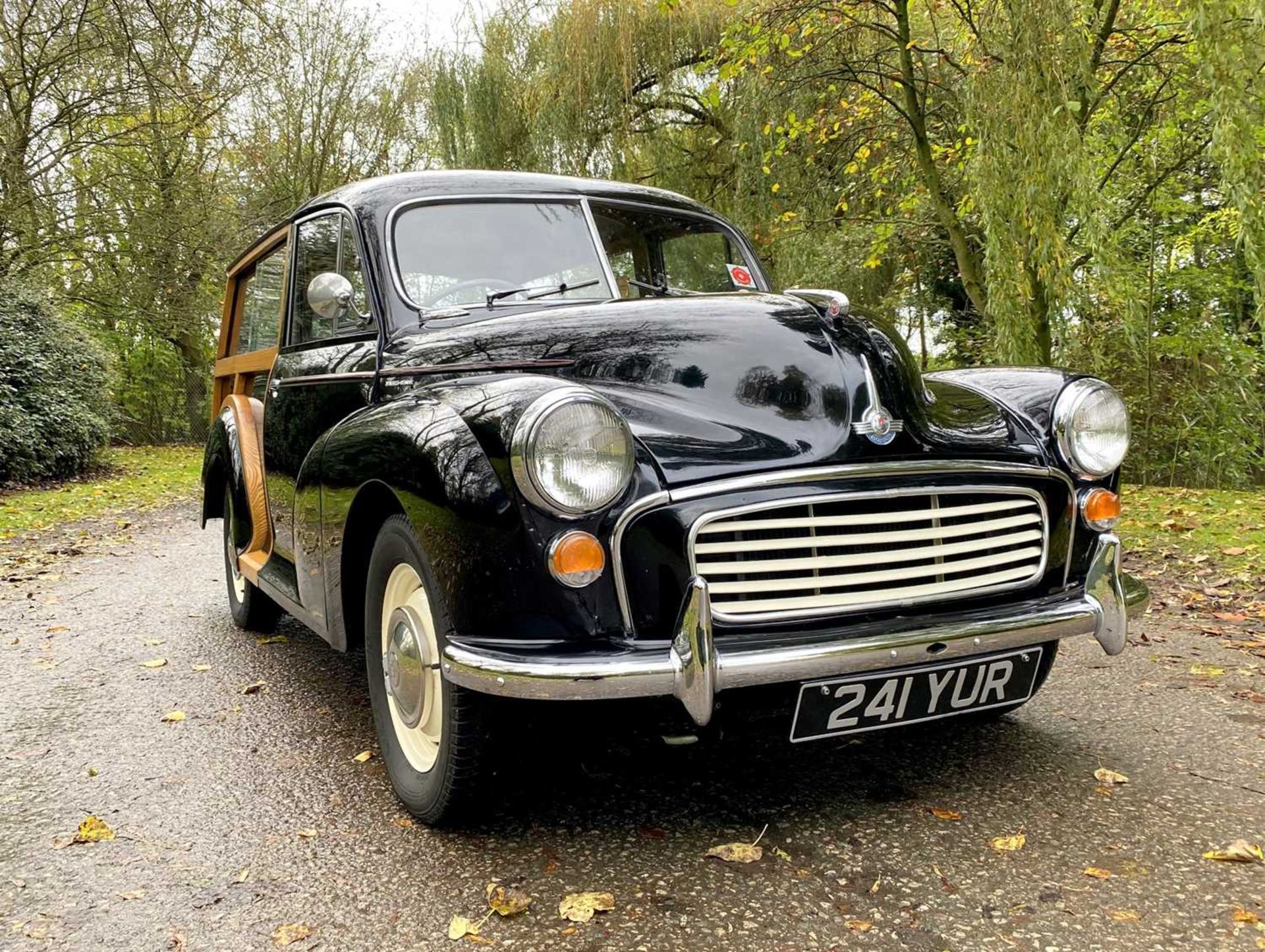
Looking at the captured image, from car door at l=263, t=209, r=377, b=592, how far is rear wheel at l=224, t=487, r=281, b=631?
798 millimetres

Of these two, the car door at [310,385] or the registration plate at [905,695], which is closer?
the registration plate at [905,695]

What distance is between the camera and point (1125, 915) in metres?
2.00

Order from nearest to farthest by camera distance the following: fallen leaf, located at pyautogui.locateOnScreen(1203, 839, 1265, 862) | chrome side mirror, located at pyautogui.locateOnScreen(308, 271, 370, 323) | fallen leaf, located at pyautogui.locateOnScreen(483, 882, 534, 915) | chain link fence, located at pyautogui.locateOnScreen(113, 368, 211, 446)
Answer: fallen leaf, located at pyautogui.locateOnScreen(483, 882, 534, 915)
fallen leaf, located at pyautogui.locateOnScreen(1203, 839, 1265, 862)
chrome side mirror, located at pyautogui.locateOnScreen(308, 271, 370, 323)
chain link fence, located at pyautogui.locateOnScreen(113, 368, 211, 446)

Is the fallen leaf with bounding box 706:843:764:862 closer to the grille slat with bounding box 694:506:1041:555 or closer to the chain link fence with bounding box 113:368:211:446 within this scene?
the grille slat with bounding box 694:506:1041:555

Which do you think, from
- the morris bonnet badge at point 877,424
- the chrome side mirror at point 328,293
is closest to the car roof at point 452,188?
the chrome side mirror at point 328,293

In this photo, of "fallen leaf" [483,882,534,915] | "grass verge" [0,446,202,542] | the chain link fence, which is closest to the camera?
"fallen leaf" [483,882,534,915]

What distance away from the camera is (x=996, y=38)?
6.16 m

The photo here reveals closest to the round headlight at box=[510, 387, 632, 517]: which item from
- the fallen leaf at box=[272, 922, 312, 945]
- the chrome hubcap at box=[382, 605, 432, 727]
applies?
the chrome hubcap at box=[382, 605, 432, 727]

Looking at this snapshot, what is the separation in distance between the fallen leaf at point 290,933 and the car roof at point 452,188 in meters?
2.20

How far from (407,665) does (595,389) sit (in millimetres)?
855

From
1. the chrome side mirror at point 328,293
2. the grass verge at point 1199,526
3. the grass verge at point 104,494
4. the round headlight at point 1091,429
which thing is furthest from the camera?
the grass verge at point 104,494

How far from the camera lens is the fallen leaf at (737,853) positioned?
7.50ft

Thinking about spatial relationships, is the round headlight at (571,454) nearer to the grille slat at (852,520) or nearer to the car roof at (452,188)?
the grille slat at (852,520)

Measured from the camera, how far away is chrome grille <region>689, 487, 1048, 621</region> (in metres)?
2.17
